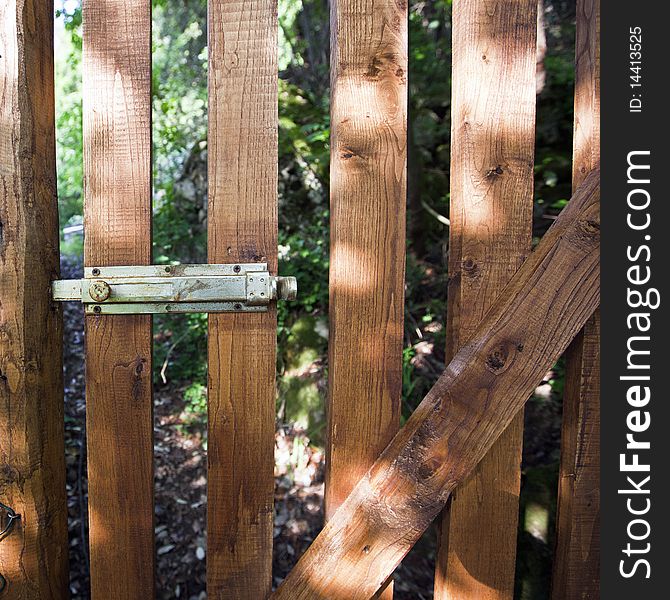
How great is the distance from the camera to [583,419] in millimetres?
1140

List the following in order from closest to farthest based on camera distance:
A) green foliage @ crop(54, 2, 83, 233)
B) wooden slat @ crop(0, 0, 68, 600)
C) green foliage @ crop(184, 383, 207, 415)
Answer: wooden slat @ crop(0, 0, 68, 600) < green foliage @ crop(184, 383, 207, 415) < green foliage @ crop(54, 2, 83, 233)

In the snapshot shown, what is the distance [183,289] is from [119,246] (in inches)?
7.8

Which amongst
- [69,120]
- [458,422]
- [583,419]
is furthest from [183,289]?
[69,120]

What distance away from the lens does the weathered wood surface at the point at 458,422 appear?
1.08 m

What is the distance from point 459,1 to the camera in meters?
1.10

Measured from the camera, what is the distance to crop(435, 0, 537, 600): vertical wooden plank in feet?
3.58

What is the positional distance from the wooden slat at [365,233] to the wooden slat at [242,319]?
0.52 ft

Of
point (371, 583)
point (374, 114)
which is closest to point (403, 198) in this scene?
point (374, 114)

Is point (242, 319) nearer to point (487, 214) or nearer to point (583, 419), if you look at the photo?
point (487, 214)

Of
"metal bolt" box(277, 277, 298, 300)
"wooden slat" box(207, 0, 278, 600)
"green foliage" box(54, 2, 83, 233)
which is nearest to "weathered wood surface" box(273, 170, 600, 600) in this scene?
"wooden slat" box(207, 0, 278, 600)

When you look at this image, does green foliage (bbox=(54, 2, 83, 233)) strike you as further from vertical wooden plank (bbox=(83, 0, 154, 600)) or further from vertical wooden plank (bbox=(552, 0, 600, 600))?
vertical wooden plank (bbox=(552, 0, 600, 600))

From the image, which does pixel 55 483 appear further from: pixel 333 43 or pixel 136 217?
pixel 333 43

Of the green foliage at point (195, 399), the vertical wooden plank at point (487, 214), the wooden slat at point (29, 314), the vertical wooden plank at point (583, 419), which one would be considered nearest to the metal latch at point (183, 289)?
the wooden slat at point (29, 314)

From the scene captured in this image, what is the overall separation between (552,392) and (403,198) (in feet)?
6.94
